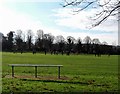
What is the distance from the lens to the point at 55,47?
14525cm

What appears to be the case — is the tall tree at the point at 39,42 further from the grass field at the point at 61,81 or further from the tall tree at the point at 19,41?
the grass field at the point at 61,81

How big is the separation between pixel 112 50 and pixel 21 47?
41879 mm

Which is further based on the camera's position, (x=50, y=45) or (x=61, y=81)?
(x=50, y=45)

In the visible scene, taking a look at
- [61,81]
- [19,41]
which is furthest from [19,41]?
[61,81]

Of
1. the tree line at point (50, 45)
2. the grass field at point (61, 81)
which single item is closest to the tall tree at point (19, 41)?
the tree line at point (50, 45)

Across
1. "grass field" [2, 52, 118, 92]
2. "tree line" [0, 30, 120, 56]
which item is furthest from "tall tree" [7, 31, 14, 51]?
"grass field" [2, 52, 118, 92]

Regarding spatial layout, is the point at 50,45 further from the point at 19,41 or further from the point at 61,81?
the point at 61,81

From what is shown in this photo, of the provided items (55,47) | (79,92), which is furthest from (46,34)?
(79,92)

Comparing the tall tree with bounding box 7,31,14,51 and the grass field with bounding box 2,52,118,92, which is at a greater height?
the tall tree with bounding box 7,31,14,51

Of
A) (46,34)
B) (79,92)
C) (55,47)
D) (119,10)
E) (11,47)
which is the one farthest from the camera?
(46,34)

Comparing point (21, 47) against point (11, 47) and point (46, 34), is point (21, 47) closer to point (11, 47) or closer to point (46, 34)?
point (11, 47)

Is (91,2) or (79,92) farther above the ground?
(91,2)

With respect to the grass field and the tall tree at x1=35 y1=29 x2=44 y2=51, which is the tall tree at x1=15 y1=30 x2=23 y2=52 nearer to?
the tall tree at x1=35 y1=29 x2=44 y2=51

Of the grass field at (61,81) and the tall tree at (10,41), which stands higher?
the tall tree at (10,41)
